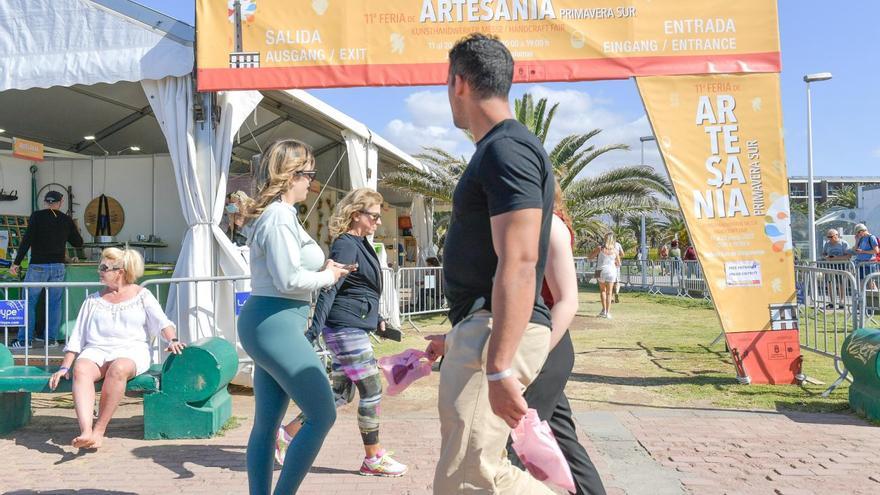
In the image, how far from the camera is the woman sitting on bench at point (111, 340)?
4.81 m

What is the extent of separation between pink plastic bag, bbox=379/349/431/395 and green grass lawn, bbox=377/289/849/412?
364 centimetres

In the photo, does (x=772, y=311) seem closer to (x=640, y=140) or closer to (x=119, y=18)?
(x=119, y=18)

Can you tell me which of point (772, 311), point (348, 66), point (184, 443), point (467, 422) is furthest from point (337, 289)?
point (772, 311)

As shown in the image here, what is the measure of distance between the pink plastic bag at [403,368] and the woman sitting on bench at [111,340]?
268 centimetres

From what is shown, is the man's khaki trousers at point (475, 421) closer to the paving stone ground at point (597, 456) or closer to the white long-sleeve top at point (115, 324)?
the paving stone ground at point (597, 456)

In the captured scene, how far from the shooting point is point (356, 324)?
432cm

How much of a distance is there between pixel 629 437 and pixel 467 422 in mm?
3395

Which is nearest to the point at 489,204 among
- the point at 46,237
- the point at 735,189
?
the point at 735,189

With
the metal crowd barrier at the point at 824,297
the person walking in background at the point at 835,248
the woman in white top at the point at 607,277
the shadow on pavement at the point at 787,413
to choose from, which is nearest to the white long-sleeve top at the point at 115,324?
the shadow on pavement at the point at 787,413

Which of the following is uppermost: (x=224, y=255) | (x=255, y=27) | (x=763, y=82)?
(x=255, y=27)

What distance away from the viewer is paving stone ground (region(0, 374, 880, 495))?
160 inches

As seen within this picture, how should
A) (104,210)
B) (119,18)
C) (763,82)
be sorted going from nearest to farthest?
(763,82) < (119,18) < (104,210)

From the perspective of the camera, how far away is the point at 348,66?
7.17 metres

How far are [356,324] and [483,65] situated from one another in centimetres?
248
